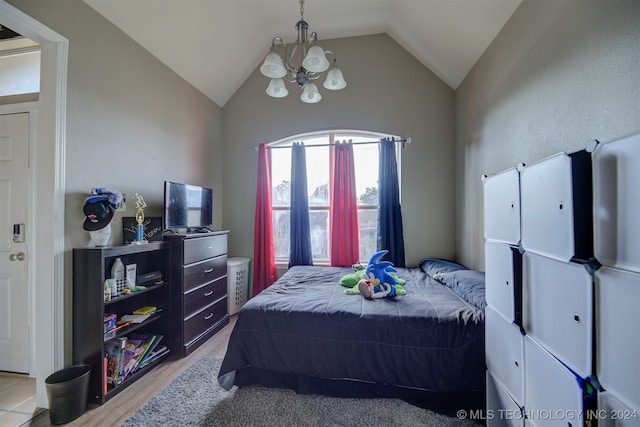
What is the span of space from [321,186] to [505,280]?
2.69m

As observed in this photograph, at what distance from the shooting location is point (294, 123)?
3688 millimetres

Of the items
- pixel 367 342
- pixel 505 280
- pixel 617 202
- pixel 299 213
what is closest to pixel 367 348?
pixel 367 342

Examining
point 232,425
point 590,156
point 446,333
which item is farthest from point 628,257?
point 232,425

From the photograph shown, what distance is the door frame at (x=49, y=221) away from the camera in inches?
68.2

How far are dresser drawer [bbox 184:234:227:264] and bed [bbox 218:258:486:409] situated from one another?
99 cm

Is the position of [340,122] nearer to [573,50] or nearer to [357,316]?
[573,50]

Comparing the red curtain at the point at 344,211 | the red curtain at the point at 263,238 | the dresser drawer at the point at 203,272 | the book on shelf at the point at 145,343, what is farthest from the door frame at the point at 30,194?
the red curtain at the point at 344,211

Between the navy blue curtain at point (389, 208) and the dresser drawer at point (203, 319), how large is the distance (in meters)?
2.03

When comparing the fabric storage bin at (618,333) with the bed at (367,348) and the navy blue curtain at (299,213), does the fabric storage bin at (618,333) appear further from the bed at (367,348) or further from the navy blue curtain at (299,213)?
the navy blue curtain at (299,213)

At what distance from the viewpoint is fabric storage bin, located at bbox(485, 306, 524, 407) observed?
47.2 inches

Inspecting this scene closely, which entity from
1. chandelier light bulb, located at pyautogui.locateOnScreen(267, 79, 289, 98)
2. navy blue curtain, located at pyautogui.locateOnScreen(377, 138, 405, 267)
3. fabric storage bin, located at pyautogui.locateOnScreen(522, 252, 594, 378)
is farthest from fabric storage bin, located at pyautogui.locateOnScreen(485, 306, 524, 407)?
chandelier light bulb, located at pyautogui.locateOnScreen(267, 79, 289, 98)

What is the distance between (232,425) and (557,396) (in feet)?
5.29

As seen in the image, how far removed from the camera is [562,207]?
89 cm

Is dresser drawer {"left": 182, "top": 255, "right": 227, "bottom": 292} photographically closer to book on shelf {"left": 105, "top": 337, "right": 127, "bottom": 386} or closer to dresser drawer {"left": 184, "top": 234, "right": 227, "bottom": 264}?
dresser drawer {"left": 184, "top": 234, "right": 227, "bottom": 264}
